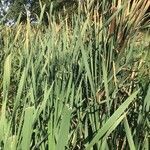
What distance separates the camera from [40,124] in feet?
3.37

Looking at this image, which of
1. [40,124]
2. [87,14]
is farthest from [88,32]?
[40,124]

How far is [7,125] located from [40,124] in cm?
16

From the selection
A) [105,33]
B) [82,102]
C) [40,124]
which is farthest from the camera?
[105,33]

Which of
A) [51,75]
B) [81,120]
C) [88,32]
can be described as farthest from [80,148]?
[88,32]

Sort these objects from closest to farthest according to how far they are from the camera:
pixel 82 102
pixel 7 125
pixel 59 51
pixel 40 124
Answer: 1. pixel 7 125
2. pixel 40 124
3. pixel 82 102
4. pixel 59 51

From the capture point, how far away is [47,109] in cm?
109

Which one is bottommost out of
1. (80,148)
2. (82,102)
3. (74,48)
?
(80,148)

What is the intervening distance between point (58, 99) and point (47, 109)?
2.7 inches

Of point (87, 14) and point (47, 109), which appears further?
point (87, 14)

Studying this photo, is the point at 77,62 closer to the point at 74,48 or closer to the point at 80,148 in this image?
the point at 74,48

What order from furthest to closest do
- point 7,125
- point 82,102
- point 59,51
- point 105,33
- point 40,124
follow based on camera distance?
point 59,51, point 105,33, point 82,102, point 40,124, point 7,125

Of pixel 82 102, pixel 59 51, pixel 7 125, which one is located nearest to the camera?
pixel 7 125

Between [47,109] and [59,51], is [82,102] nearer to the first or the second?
[47,109]

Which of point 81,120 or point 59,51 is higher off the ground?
point 59,51
